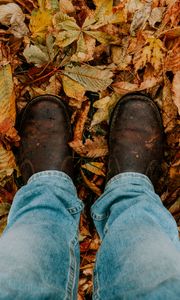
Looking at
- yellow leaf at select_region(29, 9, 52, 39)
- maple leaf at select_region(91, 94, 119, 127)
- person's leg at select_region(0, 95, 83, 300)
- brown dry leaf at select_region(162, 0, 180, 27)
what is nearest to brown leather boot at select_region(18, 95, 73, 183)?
person's leg at select_region(0, 95, 83, 300)

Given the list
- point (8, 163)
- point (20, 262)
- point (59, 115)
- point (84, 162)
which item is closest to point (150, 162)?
point (84, 162)

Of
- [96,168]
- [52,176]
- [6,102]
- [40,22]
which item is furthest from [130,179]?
[40,22]

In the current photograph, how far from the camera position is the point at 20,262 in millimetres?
952

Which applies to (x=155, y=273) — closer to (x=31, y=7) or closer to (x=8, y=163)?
(x=8, y=163)

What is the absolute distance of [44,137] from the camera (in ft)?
4.81

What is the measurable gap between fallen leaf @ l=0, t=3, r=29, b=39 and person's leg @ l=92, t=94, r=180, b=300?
0.41 meters

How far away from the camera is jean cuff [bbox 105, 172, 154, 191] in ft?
4.38

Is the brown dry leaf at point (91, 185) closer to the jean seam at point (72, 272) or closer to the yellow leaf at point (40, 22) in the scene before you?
the jean seam at point (72, 272)

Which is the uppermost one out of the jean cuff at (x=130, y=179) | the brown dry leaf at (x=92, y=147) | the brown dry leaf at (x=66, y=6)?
the brown dry leaf at (x=66, y=6)

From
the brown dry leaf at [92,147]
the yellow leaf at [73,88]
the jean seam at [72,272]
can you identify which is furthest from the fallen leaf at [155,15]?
the jean seam at [72,272]

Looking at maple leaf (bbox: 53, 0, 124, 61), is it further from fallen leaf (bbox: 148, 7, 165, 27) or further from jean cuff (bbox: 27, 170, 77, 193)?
jean cuff (bbox: 27, 170, 77, 193)

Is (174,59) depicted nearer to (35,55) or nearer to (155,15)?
(155,15)

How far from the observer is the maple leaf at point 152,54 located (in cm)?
132

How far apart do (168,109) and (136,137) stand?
151 millimetres
